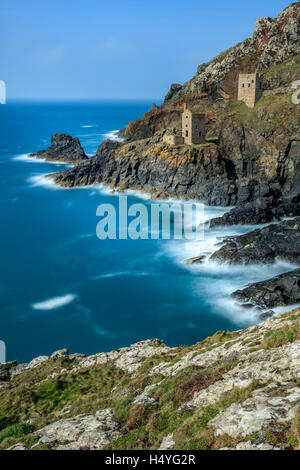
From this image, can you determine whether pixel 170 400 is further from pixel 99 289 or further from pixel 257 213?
pixel 257 213

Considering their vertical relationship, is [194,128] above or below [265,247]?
above

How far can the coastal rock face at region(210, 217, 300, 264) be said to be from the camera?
138ft

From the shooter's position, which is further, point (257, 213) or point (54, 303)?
point (257, 213)

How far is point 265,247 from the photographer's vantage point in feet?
141

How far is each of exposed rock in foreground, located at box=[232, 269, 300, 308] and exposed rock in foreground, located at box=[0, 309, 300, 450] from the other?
13407 millimetres

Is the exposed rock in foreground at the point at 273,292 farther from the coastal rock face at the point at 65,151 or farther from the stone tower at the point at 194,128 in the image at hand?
the coastal rock face at the point at 65,151

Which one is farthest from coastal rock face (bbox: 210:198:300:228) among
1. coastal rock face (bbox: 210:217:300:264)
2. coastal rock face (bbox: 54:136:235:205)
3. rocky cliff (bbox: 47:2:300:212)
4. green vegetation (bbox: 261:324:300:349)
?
green vegetation (bbox: 261:324:300:349)

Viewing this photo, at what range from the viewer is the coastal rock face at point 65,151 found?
109500 mm

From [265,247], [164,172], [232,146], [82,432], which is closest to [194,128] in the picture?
[232,146]

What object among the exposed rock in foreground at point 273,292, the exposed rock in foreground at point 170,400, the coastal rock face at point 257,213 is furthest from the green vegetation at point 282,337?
the coastal rock face at point 257,213

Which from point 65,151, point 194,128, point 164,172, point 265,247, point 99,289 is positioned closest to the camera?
point 99,289

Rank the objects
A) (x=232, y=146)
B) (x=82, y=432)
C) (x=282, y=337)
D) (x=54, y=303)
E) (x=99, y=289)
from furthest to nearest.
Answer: (x=232, y=146)
(x=99, y=289)
(x=54, y=303)
(x=282, y=337)
(x=82, y=432)

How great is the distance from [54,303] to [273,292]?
22363 mm

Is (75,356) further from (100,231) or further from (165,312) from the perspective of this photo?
(100,231)
